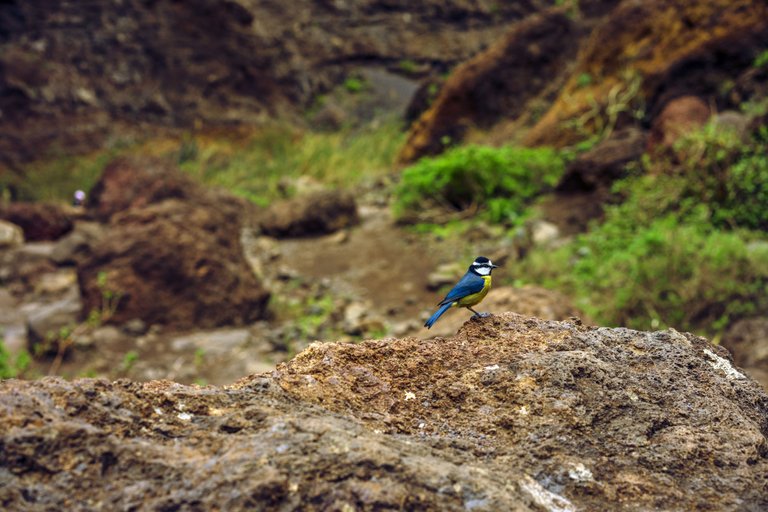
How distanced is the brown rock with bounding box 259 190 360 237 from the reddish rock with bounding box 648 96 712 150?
14.0 feet

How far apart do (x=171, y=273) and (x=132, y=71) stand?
15426 mm

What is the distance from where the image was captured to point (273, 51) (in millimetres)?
22500

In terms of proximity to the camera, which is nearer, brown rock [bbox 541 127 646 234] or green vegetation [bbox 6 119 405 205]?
brown rock [bbox 541 127 646 234]

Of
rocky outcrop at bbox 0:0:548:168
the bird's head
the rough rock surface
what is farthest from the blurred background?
the rough rock surface

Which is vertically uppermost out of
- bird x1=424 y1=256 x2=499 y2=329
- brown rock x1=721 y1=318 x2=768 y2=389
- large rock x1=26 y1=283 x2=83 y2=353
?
bird x1=424 y1=256 x2=499 y2=329

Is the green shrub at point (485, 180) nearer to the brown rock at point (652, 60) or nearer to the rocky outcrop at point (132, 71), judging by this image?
the brown rock at point (652, 60)

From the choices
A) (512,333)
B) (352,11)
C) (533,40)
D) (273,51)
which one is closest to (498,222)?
(533,40)

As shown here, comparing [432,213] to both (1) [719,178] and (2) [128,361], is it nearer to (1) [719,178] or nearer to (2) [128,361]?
(1) [719,178]

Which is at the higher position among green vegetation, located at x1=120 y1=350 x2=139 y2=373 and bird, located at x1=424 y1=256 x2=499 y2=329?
bird, located at x1=424 y1=256 x2=499 y2=329

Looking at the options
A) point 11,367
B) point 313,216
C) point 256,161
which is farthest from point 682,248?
point 256,161

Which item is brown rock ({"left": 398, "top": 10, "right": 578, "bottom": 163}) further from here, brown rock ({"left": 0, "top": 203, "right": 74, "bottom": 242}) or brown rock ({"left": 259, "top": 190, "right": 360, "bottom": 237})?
brown rock ({"left": 0, "top": 203, "right": 74, "bottom": 242})

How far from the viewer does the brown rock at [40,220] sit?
11.7 metres

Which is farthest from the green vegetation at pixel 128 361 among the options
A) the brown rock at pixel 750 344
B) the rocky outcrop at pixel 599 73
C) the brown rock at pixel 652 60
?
the brown rock at pixel 652 60

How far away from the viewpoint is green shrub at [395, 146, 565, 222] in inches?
404
